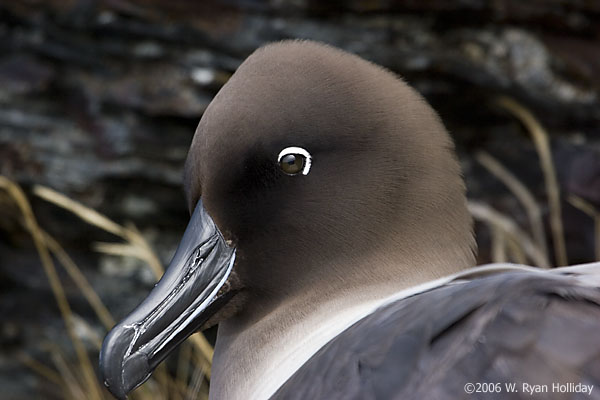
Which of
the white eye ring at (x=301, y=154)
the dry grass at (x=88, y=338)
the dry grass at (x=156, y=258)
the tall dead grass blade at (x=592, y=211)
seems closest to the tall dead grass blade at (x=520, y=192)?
the dry grass at (x=156, y=258)

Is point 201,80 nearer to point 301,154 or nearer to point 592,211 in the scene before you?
point 592,211

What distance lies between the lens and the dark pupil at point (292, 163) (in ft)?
6.61

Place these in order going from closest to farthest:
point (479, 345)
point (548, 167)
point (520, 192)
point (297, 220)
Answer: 1. point (479, 345)
2. point (297, 220)
3. point (548, 167)
4. point (520, 192)

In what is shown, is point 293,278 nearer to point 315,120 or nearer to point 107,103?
point 315,120

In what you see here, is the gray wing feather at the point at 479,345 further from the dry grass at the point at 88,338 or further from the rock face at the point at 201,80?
the rock face at the point at 201,80

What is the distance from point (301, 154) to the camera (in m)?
2.03

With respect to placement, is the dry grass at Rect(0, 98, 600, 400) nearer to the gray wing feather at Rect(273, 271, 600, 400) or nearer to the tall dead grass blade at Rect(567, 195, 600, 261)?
the tall dead grass blade at Rect(567, 195, 600, 261)

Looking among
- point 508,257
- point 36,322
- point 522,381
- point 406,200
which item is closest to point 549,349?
point 522,381

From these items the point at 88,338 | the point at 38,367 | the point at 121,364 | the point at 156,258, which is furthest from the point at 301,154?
the point at 38,367

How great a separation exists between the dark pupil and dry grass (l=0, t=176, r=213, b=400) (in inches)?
35.3

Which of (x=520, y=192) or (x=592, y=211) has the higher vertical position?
(x=520, y=192)

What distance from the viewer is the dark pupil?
6.61 feet

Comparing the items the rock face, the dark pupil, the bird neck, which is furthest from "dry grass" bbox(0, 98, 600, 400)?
the dark pupil

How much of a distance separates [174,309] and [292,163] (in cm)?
41
